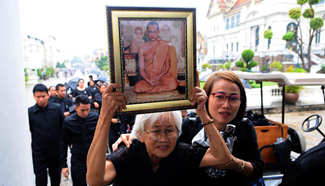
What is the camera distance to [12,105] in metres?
2.34

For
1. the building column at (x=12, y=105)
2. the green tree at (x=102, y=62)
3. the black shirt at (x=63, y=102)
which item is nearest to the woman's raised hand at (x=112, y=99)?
the building column at (x=12, y=105)

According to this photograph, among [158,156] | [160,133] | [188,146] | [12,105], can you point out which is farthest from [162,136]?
[12,105]

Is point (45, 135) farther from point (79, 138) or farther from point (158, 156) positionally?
point (158, 156)

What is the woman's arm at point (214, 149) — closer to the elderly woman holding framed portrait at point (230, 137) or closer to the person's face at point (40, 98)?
the elderly woman holding framed portrait at point (230, 137)

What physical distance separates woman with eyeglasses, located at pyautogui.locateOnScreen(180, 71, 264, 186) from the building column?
1.78 meters

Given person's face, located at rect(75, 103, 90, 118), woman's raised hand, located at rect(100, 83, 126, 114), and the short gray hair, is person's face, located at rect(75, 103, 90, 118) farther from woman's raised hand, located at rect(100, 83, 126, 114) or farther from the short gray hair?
woman's raised hand, located at rect(100, 83, 126, 114)

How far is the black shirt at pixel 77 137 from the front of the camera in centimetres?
370

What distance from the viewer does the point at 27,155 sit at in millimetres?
2729

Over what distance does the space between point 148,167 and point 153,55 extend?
73 centimetres

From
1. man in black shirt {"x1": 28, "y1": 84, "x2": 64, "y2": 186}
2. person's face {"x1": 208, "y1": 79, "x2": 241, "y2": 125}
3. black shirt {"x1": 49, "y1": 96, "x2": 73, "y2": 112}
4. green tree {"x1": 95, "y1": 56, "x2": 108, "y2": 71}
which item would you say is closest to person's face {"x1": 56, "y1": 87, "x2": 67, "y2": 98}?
black shirt {"x1": 49, "y1": 96, "x2": 73, "y2": 112}

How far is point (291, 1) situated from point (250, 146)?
135 feet

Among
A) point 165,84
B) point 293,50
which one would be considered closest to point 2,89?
point 165,84

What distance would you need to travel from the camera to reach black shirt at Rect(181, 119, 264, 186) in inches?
68.4

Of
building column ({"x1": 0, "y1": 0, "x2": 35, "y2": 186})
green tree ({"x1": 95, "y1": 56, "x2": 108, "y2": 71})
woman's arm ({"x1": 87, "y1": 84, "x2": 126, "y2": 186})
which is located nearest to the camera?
woman's arm ({"x1": 87, "y1": 84, "x2": 126, "y2": 186})
